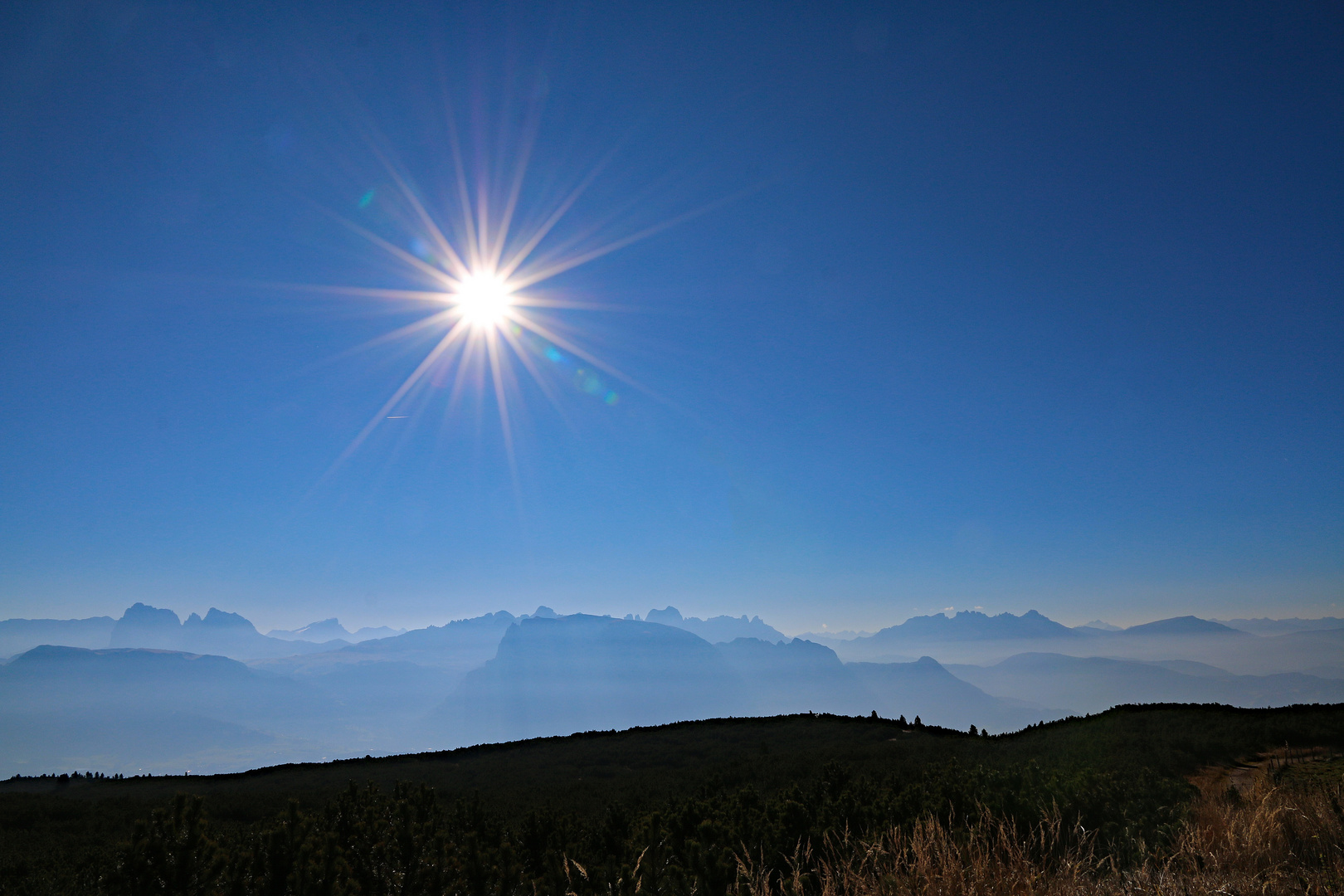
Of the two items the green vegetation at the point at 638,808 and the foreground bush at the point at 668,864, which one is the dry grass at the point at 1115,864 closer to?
the foreground bush at the point at 668,864

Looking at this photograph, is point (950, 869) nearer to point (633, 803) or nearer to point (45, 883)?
point (633, 803)

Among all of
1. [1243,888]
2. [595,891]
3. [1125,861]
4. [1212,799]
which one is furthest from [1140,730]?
[595,891]

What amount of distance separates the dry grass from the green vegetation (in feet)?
0.74

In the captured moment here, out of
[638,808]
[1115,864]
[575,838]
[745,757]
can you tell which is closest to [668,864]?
[575,838]

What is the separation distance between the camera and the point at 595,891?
19.9 feet

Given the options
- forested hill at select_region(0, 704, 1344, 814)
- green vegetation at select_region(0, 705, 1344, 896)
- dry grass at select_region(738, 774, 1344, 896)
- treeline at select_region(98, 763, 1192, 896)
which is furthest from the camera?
forested hill at select_region(0, 704, 1344, 814)

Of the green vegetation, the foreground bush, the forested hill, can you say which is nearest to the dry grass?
the foreground bush

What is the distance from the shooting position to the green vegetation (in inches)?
227

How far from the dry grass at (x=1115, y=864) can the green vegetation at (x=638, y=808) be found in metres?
0.23

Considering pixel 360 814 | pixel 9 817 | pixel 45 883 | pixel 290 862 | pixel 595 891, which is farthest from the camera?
pixel 9 817

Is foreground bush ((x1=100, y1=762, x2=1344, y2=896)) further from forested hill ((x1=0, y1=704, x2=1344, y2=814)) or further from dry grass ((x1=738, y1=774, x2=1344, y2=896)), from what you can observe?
forested hill ((x1=0, y1=704, x2=1344, y2=814))

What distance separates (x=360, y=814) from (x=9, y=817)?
20.2 m

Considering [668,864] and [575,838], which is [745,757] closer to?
[575,838]

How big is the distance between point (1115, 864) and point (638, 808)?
10367 mm
